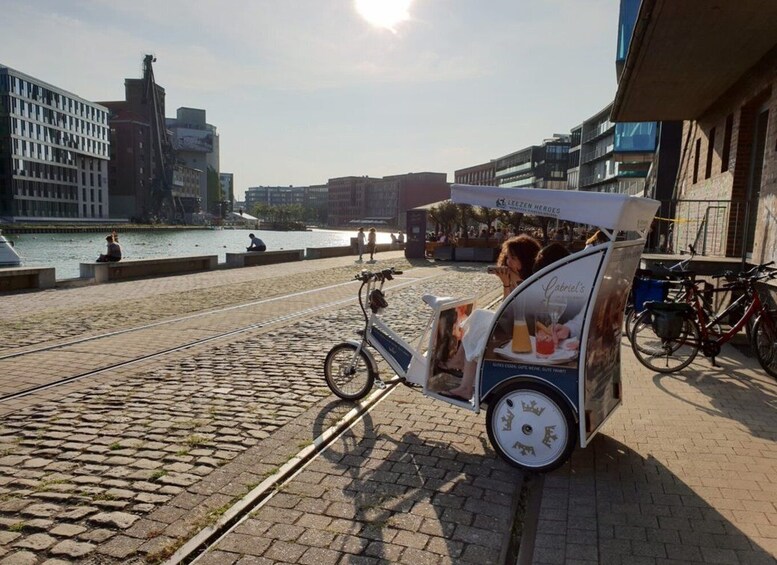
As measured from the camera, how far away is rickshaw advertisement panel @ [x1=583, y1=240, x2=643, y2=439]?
429cm

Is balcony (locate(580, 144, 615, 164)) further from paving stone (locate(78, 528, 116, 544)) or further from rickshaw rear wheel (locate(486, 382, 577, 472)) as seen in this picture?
paving stone (locate(78, 528, 116, 544))

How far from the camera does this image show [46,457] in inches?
184

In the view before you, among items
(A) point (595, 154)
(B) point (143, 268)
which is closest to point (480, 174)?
(A) point (595, 154)

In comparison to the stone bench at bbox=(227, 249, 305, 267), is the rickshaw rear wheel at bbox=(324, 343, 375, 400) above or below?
above

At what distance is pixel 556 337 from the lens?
4340mm

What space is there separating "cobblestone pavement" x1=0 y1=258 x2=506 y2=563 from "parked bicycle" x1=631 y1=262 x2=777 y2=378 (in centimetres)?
386

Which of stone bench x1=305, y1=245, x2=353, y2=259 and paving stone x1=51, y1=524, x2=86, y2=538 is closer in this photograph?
paving stone x1=51, y1=524, x2=86, y2=538

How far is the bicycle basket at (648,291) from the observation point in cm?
890

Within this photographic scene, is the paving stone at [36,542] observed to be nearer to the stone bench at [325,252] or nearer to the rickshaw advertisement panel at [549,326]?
the rickshaw advertisement panel at [549,326]

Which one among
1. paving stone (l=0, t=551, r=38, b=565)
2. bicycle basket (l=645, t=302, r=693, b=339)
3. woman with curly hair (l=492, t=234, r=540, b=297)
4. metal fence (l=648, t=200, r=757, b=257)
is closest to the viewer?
paving stone (l=0, t=551, r=38, b=565)

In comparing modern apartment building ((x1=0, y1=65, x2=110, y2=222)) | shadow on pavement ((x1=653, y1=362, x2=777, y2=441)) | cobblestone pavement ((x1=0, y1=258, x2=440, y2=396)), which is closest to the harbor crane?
modern apartment building ((x1=0, y1=65, x2=110, y2=222))

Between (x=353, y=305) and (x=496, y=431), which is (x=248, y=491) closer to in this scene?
(x=496, y=431)

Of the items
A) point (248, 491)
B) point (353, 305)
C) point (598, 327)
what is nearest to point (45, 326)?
point (353, 305)

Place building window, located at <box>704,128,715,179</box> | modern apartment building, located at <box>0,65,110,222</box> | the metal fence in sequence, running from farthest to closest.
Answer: modern apartment building, located at <box>0,65,110,222</box>, building window, located at <box>704,128,715,179</box>, the metal fence
